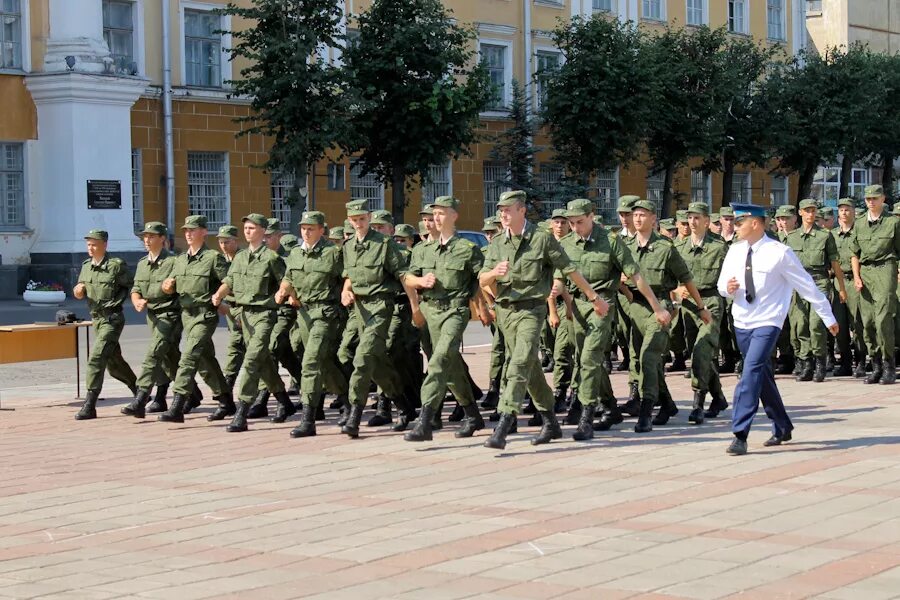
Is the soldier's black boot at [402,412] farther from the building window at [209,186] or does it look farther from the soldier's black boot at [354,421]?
the building window at [209,186]

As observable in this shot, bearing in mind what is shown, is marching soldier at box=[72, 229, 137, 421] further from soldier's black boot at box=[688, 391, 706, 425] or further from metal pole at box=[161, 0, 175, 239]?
metal pole at box=[161, 0, 175, 239]

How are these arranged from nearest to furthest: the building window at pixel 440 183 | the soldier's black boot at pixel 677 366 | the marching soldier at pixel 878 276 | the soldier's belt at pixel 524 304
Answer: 1. the soldier's belt at pixel 524 304
2. the marching soldier at pixel 878 276
3. the soldier's black boot at pixel 677 366
4. the building window at pixel 440 183

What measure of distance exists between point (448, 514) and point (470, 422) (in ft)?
11.8

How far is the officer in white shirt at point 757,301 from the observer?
11352mm

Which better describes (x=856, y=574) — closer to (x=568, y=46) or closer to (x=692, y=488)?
(x=692, y=488)

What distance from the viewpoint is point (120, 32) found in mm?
35656

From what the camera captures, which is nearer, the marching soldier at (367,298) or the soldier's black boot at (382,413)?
the marching soldier at (367,298)

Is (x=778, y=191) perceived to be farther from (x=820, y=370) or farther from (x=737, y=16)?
(x=820, y=370)

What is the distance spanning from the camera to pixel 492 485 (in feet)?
33.8

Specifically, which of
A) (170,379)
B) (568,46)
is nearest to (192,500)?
(170,379)

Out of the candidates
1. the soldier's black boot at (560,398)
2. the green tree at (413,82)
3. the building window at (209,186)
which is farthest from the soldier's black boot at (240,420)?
the building window at (209,186)

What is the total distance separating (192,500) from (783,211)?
9836 mm

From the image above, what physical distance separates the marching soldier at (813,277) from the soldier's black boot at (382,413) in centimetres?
532

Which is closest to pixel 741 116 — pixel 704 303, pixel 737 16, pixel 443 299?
pixel 737 16
